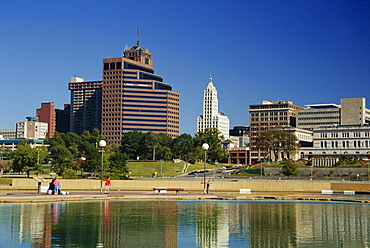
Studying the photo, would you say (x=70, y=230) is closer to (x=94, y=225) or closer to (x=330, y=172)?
(x=94, y=225)

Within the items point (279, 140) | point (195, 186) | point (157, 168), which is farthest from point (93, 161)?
point (279, 140)

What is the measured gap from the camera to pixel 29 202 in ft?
134

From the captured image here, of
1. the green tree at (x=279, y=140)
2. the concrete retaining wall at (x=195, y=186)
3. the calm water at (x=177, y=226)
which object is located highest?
the green tree at (x=279, y=140)

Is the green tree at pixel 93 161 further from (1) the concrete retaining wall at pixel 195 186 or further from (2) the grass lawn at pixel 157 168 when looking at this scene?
(1) the concrete retaining wall at pixel 195 186

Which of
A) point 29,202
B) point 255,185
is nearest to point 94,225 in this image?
point 29,202

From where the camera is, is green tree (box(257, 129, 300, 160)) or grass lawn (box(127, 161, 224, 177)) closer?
grass lawn (box(127, 161, 224, 177))

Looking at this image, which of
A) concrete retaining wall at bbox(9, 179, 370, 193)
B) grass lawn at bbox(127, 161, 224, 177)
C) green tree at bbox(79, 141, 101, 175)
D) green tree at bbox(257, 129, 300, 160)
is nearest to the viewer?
concrete retaining wall at bbox(9, 179, 370, 193)

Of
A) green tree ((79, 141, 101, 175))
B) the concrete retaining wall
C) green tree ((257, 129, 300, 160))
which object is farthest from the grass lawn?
the concrete retaining wall

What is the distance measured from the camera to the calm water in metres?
23.4

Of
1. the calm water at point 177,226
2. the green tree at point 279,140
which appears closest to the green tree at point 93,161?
the green tree at point 279,140

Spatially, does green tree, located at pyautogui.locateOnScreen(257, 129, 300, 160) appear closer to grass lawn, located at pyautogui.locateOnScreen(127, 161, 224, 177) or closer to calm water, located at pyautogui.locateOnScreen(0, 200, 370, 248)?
grass lawn, located at pyautogui.locateOnScreen(127, 161, 224, 177)

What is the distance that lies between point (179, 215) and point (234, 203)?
500 inches

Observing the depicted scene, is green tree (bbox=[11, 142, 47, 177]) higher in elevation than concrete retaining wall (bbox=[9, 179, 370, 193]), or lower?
higher

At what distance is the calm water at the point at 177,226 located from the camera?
921 inches
